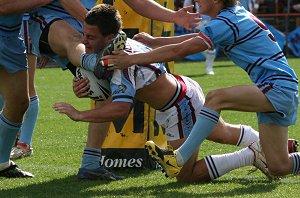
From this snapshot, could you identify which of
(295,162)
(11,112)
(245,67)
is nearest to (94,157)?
(11,112)

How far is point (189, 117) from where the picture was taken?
621cm

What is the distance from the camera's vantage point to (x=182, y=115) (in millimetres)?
6168

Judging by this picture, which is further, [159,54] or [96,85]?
[96,85]

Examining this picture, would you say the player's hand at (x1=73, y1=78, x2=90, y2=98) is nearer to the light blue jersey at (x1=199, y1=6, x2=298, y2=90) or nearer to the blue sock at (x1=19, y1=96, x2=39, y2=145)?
the light blue jersey at (x1=199, y1=6, x2=298, y2=90)

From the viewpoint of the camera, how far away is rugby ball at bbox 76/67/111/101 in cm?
584

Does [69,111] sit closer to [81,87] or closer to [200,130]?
[81,87]

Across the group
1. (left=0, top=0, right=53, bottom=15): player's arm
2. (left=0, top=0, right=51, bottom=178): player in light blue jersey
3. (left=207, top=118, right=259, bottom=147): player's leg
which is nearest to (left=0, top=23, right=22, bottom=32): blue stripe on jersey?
(left=0, top=0, right=51, bottom=178): player in light blue jersey

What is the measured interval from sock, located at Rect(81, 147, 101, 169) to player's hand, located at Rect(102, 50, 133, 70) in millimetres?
933

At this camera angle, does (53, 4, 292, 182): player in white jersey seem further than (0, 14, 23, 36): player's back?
No

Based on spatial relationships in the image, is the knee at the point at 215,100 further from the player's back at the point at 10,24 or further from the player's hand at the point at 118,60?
the player's back at the point at 10,24

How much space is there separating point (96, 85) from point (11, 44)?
767 millimetres

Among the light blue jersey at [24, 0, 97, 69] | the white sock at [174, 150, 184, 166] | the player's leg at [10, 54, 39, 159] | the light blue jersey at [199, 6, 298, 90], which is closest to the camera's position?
the light blue jersey at [199, 6, 298, 90]

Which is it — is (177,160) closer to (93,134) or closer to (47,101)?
(93,134)

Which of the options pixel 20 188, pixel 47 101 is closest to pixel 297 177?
pixel 20 188
